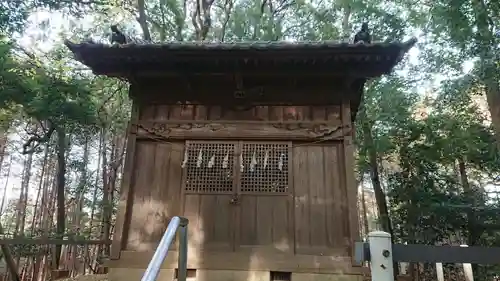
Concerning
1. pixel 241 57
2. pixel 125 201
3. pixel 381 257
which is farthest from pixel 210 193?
pixel 381 257

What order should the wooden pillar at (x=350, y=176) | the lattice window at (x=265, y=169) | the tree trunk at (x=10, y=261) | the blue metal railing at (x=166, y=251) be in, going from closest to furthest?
the blue metal railing at (x=166, y=251) → the wooden pillar at (x=350, y=176) → the lattice window at (x=265, y=169) → the tree trunk at (x=10, y=261)

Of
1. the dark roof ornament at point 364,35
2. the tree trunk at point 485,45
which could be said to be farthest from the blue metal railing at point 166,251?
the tree trunk at point 485,45

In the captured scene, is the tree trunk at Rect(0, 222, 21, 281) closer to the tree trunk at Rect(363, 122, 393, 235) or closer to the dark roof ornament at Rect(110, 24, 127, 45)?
the dark roof ornament at Rect(110, 24, 127, 45)

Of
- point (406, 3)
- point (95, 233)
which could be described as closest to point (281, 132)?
point (406, 3)

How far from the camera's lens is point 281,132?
5.08 metres

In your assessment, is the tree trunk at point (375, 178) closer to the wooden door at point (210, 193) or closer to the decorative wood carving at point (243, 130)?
the decorative wood carving at point (243, 130)

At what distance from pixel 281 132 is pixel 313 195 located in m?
0.96

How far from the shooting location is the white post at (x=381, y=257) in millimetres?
2414

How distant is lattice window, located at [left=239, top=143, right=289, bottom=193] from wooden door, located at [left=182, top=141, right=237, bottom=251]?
17 cm

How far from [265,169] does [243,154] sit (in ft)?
1.24

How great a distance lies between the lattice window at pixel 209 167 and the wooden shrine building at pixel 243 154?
14 mm

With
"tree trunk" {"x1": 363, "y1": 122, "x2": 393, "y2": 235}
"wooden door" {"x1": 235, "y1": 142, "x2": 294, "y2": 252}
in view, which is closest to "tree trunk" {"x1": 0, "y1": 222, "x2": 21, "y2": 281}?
"wooden door" {"x1": 235, "y1": 142, "x2": 294, "y2": 252}

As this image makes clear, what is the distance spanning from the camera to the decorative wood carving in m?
5.04

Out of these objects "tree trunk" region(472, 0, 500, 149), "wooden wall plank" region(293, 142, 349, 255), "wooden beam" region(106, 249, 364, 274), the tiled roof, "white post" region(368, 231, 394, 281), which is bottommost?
"wooden beam" region(106, 249, 364, 274)
